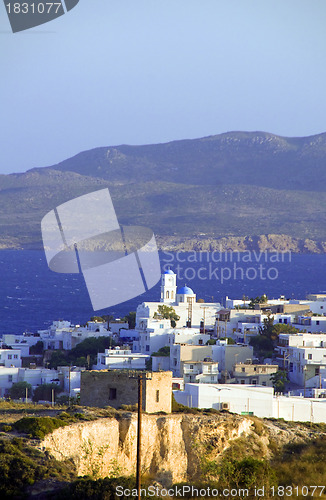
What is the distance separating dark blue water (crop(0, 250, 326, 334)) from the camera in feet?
280

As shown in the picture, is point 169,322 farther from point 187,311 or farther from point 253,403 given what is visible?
point 253,403

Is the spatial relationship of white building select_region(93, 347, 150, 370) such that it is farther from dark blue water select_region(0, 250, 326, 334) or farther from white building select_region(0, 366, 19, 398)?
dark blue water select_region(0, 250, 326, 334)

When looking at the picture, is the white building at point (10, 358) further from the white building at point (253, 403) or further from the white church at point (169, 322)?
the white building at point (253, 403)

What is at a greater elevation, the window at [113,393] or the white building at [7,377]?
the white building at [7,377]

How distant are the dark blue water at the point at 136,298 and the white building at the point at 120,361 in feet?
96.4

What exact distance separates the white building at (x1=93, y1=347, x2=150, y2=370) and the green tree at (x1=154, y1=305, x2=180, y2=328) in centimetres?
872

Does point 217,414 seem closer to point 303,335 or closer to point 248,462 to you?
point 248,462

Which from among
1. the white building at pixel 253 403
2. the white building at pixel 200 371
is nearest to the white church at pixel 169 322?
the white building at pixel 200 371

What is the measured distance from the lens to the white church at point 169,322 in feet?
148

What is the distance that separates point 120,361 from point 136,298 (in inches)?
2515

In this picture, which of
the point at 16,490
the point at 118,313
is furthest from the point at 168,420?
the point at 118,313

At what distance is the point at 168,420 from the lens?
862 inches

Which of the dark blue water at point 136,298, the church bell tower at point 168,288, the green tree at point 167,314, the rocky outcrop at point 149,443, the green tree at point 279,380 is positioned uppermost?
the dark blue water at point 136,298

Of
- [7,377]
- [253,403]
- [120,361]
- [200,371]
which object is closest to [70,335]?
[120,361]
